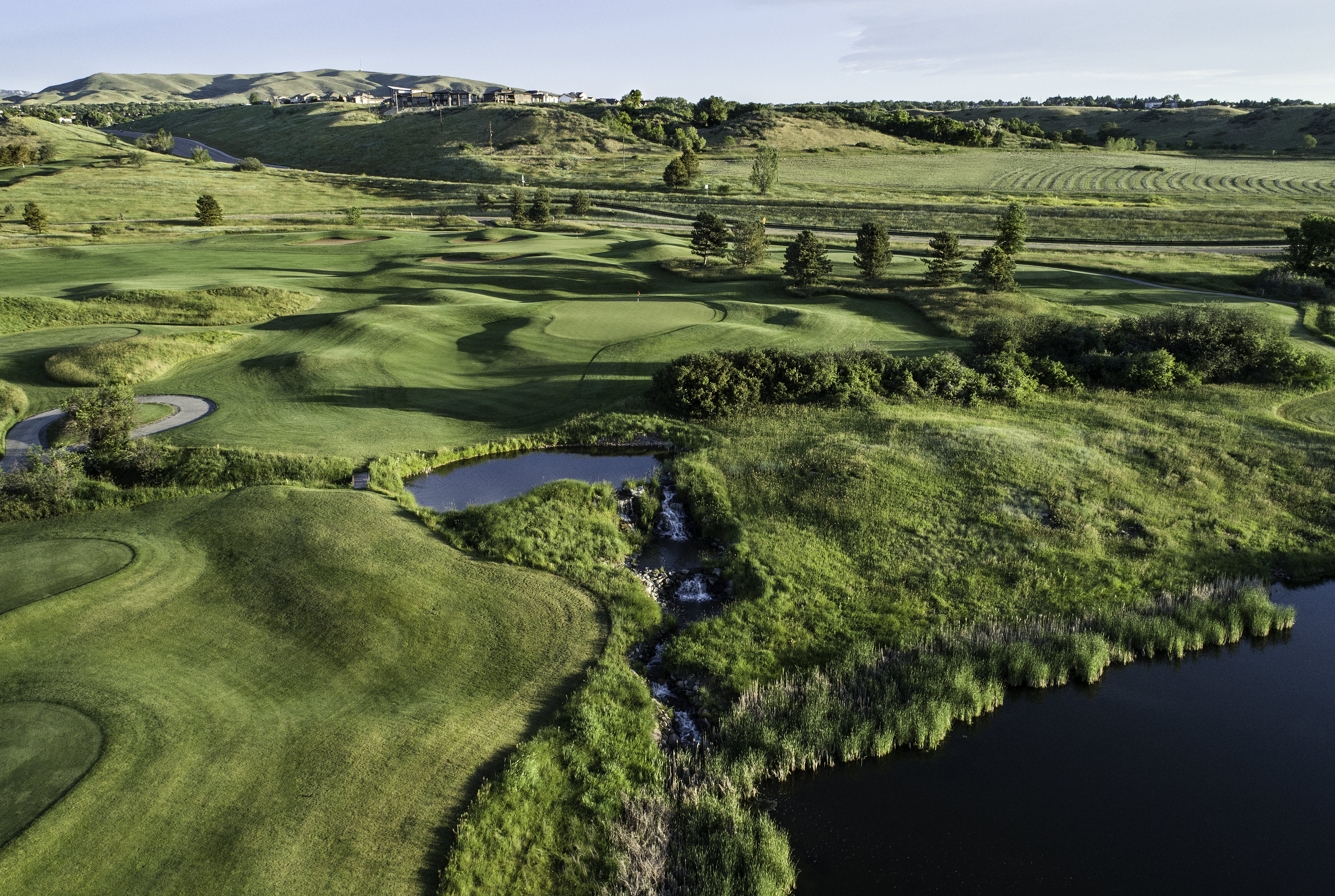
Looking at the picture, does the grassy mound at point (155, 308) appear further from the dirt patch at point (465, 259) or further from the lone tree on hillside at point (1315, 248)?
the lone tree on hillside at point (1315, 248)

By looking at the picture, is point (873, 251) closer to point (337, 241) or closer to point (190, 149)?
point (337, 241)

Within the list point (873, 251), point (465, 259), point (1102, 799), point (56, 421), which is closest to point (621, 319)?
point (873, 251)

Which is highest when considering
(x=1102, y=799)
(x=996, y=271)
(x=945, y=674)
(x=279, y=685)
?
(x=996, y=271)

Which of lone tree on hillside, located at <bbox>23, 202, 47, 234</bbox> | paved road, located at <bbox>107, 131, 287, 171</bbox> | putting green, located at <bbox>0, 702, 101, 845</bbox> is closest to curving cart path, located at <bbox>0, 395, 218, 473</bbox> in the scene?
putting green, located at <bbox>0, 702, 101, 845</bbox>

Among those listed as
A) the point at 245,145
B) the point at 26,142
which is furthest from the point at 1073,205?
the point at 245,145

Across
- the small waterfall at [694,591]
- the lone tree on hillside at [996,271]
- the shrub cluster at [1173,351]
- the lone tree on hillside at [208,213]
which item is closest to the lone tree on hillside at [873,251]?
the lone tree on hillside at [996,271]

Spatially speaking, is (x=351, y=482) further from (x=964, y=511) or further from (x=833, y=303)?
(x=833, y=303)
